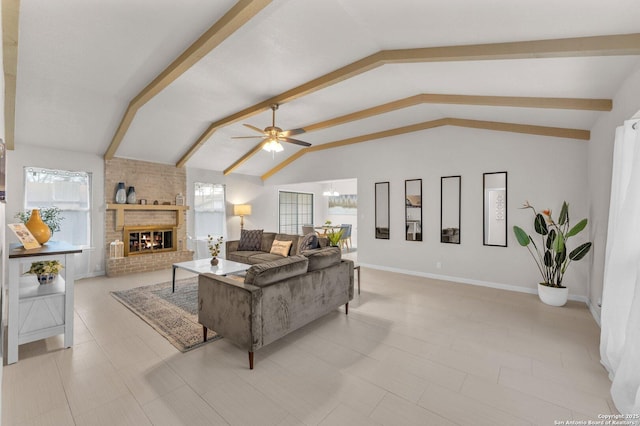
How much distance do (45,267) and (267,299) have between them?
7.87 ft

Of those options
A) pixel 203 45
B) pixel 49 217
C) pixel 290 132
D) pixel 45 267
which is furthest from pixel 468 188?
pixel 49 217

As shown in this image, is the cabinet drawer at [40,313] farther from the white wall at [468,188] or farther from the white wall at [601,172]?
the white wall at [601,172]

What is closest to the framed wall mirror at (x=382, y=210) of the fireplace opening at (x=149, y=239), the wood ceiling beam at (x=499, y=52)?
the wood ceiling beam at (x=499, y=52)

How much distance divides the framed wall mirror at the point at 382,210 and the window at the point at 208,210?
4369 mm

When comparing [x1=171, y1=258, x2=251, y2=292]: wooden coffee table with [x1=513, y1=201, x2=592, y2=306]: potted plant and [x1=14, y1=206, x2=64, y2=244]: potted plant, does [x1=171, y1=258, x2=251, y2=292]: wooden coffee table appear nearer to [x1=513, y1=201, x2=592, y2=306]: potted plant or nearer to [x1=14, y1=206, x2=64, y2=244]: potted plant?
[x1=14, y1=206, x2=64, y2=244]: potted plant

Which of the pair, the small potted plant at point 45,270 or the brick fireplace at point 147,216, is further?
the brick fireplace at point 147,216

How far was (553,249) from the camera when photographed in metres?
3.94

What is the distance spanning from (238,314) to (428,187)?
4.47 m

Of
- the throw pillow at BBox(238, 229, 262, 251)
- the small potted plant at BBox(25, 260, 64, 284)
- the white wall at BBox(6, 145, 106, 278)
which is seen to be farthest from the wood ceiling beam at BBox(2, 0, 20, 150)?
the throw pillow at BBox(238, 229, 262, 251)

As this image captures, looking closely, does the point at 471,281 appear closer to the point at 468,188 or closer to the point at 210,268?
the point at 468,188

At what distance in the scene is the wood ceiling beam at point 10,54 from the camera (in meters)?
2.30

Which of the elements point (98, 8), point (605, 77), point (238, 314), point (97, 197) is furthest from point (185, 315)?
point (605, 77)

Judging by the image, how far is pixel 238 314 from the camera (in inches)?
98.3

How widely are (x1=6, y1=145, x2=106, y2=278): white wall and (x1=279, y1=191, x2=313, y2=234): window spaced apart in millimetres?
4943
